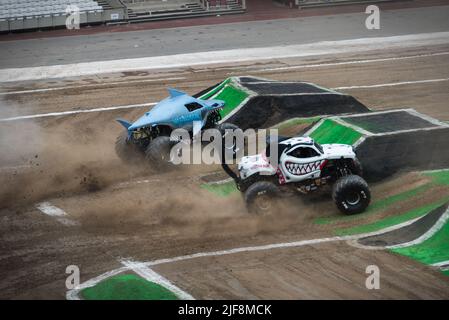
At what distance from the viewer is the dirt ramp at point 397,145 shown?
699 inches

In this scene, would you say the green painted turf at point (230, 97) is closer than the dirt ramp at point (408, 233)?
No

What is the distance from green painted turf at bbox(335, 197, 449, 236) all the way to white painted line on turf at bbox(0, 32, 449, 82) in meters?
17.8

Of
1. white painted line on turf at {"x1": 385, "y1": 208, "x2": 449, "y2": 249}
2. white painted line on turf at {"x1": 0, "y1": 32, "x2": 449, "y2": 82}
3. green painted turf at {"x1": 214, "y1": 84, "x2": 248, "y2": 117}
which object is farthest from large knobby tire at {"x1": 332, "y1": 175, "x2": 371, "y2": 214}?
white painted line on turf at {"x1": 0, "y1": 32, "x2": 449, "y2": 82}

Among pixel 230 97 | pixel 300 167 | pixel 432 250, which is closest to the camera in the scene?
pixel 432 250

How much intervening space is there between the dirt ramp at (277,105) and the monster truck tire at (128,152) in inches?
138

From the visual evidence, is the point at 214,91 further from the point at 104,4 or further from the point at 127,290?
the point at 104,4

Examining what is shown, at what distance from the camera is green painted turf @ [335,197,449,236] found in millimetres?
15430

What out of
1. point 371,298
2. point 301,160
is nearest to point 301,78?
point 301,160

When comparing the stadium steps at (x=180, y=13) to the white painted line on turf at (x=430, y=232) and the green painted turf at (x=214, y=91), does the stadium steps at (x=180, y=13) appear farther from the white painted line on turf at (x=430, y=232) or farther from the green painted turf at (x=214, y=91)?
the white painted line on turf at (x=430, y=232)

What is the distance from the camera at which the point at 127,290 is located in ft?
42.8

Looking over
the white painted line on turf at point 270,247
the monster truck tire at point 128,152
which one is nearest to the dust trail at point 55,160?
the monster truck tire at point 128,152

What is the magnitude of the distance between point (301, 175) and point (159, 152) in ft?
14.4

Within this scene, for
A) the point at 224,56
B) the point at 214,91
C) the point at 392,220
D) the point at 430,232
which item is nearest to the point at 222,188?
the point at 392,220

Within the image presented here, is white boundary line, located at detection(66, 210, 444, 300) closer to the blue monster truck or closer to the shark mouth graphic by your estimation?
the shark mouth graphic
